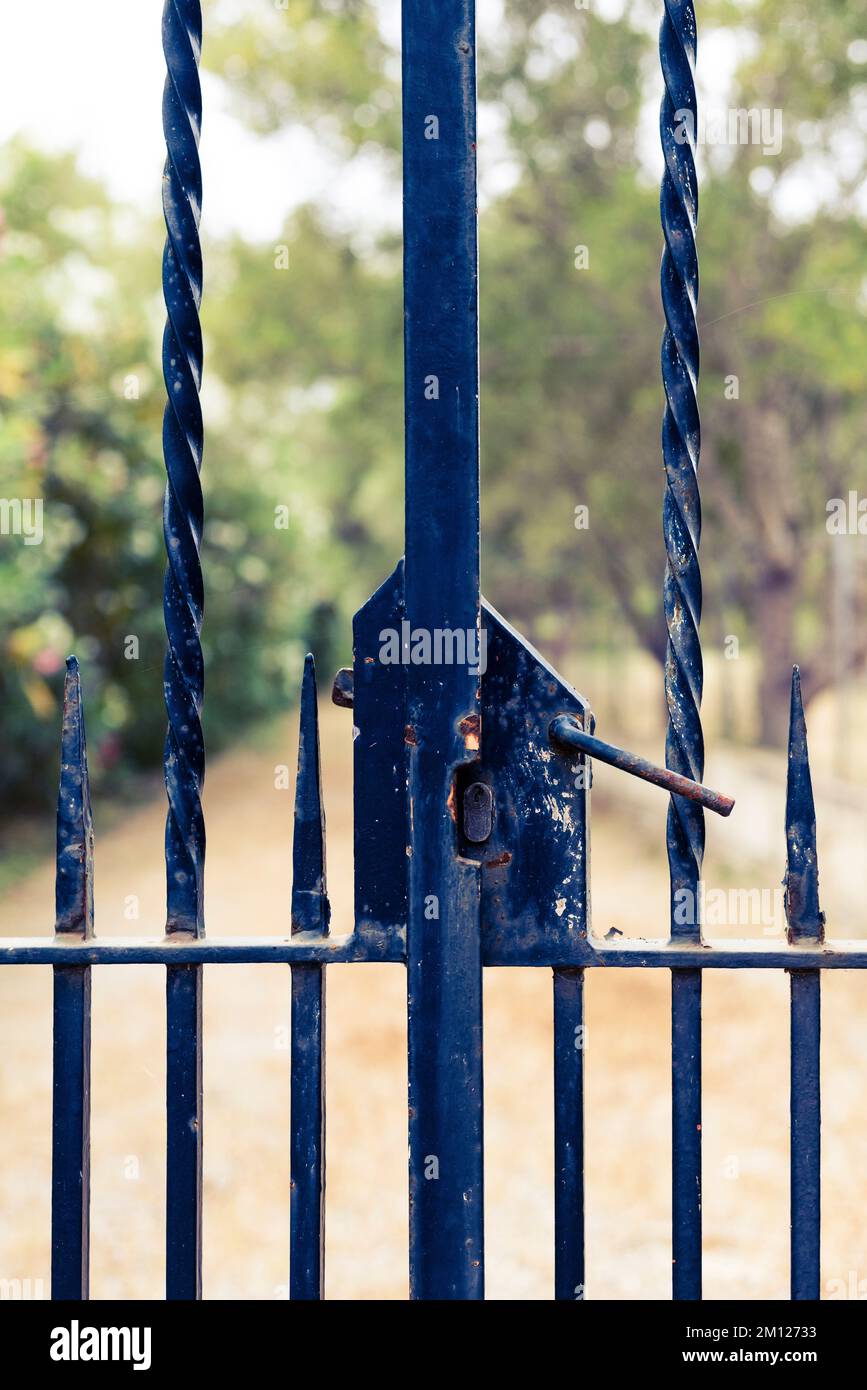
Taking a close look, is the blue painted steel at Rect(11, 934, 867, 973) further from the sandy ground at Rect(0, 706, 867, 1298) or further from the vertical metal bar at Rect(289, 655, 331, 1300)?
the sandy ground at Rect(0, 706, 867, 1298)

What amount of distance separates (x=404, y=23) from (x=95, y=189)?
25928 millimetres

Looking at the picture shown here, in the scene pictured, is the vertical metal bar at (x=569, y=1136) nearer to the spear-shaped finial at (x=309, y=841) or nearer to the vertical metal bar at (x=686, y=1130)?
the vertical metal bar at (x=686, y=1130)

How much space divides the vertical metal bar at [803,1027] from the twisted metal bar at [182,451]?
0.66 m

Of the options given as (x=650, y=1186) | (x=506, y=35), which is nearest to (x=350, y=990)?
(x=650, y=1186)

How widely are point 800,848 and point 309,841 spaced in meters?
0.54

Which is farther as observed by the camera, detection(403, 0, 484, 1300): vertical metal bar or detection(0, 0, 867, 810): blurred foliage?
detection(0, 0, 867, 810): blurred foliage

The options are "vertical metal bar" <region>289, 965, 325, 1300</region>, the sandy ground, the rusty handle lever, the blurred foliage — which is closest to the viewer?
the rusty handle lever

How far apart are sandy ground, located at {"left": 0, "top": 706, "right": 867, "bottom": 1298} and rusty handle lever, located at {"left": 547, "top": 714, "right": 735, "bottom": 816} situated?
269cm

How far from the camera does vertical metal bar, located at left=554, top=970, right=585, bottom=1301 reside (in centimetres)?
147

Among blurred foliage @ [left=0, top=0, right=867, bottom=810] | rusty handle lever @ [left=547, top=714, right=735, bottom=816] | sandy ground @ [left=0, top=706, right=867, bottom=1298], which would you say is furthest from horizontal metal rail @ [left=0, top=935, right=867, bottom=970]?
blurred foliage @ [left=0, top=0, right=867, bottom=810]

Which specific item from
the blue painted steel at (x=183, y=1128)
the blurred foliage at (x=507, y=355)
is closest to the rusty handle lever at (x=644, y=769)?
the blue painted steel at (x=183, y=1128)

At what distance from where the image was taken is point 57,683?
32.7 ft

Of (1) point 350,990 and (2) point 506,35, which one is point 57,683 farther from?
(2) point 506,35

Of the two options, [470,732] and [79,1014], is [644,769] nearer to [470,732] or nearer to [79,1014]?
[470,732]
